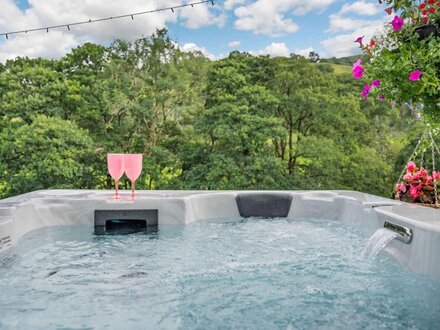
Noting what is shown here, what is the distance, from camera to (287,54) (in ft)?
30.7

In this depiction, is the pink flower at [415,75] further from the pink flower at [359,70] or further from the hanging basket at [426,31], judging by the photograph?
the pink flower at [359,70]

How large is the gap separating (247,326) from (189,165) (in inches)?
279

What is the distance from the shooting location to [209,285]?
1663mm

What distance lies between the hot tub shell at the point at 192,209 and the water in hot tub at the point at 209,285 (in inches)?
5.3

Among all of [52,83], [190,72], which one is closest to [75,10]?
[52,83]

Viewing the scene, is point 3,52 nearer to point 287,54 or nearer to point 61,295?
point 287,54

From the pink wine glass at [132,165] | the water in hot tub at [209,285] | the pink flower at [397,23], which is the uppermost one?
the pink flower at [397,23]

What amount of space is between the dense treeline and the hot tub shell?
13.5 ft

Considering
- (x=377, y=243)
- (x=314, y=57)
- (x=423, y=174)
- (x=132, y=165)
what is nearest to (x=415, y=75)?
(x=377, y=243)

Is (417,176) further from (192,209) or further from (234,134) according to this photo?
(234,134)

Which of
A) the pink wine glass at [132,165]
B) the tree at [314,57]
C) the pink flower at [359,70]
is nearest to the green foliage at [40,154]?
the pink wine glass at [132,165]

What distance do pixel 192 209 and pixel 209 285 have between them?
1424mm

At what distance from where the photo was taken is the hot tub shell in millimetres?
2160

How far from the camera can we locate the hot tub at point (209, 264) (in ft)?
4.49
